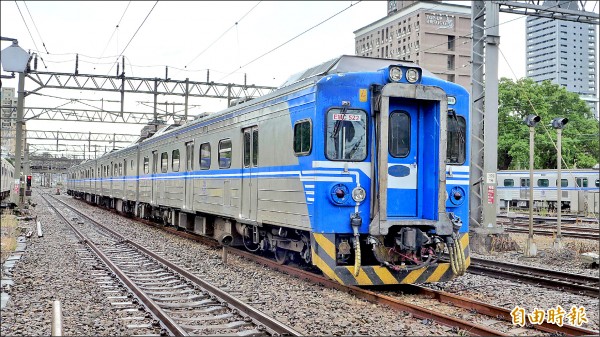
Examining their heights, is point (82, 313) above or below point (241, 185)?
below

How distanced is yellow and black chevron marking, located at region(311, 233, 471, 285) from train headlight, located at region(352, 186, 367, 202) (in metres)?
0.64

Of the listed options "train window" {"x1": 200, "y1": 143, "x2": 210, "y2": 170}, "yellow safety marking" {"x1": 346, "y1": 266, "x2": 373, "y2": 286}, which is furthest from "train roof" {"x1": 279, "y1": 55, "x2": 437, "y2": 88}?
"train window" {"x1": 200, "y1": 143, "x2": 210, "y2": 170}

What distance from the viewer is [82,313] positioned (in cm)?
770

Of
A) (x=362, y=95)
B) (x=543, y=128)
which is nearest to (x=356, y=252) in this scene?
(x=362, y=95)

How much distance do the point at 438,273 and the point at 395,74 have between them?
3.03 metres

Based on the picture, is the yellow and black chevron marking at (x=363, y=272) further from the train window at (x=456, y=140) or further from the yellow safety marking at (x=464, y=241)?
the train window at (x=456, y=140)

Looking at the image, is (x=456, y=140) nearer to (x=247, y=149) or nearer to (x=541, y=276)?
(x=541, y=276)

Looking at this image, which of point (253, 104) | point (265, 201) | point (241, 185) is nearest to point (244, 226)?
point (241, 185)

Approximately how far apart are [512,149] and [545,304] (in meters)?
35.1

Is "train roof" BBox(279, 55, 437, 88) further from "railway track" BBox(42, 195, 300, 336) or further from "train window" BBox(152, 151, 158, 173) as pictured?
"train window" BBox(152, 151, 158, 173)

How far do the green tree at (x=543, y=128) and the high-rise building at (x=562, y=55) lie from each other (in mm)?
62813

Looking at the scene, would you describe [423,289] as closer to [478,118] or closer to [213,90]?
[478,118]

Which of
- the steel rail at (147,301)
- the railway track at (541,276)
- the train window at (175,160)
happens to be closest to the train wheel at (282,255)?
the steel rail at (147,301)

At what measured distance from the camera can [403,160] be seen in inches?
355
